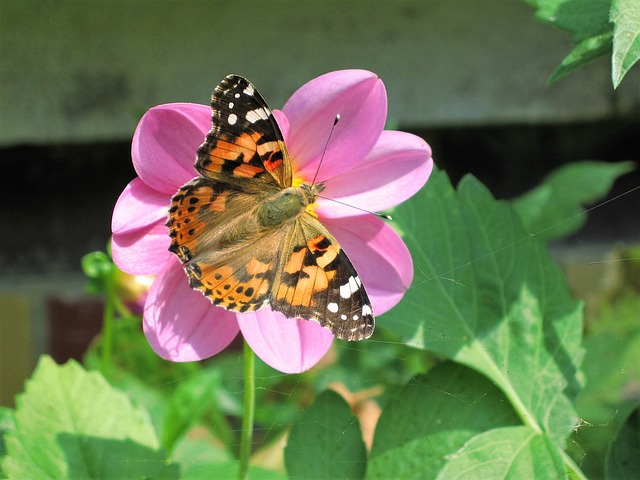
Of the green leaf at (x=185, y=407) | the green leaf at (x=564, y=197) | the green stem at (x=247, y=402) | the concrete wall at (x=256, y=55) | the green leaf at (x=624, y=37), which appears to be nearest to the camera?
the green leaf at (x=624, y=37)

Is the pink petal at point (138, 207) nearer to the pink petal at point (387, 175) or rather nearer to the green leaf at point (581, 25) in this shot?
the pink petal at point (387, 175)

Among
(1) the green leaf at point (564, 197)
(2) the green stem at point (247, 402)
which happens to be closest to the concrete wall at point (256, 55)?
(1) the green leaf at point (564, 197)

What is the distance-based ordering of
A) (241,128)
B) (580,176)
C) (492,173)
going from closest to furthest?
(241,128), (580,176), (492,173)

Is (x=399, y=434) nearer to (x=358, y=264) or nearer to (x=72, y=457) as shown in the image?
(x=358, y=264)

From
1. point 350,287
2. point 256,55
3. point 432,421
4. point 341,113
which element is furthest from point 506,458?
point 256,55

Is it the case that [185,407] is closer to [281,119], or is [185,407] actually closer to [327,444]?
[327,444]

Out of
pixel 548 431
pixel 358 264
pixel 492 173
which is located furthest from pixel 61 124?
pixel 548 431

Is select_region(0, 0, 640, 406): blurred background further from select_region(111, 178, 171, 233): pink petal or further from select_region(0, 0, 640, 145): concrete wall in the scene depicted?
select_region(111, 178, 171, 233): pink petal
